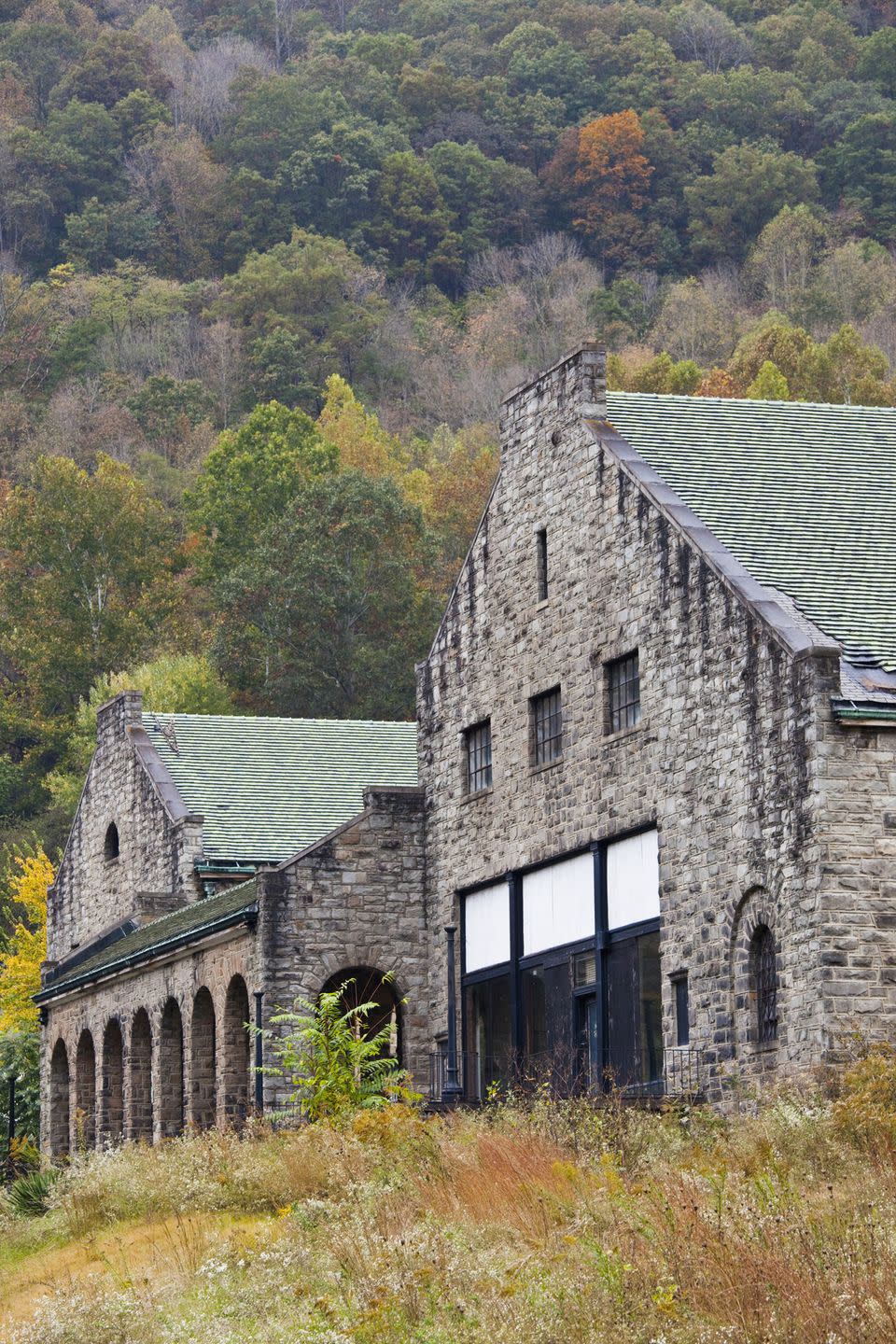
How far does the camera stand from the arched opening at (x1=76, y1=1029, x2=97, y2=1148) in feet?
132

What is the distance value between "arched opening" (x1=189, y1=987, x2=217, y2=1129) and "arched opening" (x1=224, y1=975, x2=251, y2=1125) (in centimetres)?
115

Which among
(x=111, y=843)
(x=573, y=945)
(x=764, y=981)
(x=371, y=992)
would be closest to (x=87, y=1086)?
(x=111, y=843)

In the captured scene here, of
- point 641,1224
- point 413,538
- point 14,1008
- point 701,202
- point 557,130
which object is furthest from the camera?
point 557,130

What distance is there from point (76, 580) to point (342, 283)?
3749 centimetres

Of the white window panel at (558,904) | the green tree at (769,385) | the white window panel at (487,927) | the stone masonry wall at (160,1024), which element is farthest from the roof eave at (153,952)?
the green tree at (769,385)

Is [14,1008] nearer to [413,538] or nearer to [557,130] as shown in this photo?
[413,538]

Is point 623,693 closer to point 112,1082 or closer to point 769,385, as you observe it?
point 112,1082

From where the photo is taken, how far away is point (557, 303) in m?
115

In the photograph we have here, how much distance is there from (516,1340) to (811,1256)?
187cm

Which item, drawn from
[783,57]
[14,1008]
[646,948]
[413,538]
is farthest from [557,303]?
[646,948]

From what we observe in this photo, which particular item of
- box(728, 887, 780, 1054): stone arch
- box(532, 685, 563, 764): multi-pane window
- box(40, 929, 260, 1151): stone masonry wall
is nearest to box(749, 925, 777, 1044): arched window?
box(728, 887, 780, 1054): stone arch

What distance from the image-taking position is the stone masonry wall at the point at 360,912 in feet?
108

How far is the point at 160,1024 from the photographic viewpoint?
1433 inches

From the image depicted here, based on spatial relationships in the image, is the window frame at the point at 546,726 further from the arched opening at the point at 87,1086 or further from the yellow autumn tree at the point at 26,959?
the yellow autumn tree at the point at 26,959
